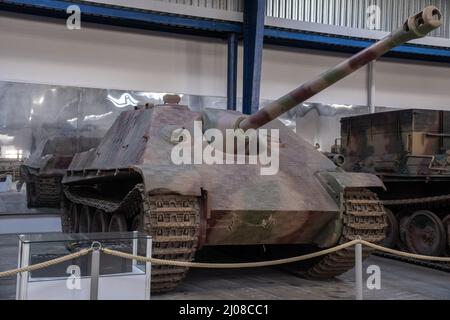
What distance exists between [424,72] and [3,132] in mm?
11807

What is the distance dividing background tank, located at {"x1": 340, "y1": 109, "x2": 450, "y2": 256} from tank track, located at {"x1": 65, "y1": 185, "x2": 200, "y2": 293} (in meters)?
5.06

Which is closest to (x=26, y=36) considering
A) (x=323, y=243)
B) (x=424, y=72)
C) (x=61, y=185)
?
(x=61, y=185)

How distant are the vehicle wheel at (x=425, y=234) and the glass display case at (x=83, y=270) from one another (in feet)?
20.3

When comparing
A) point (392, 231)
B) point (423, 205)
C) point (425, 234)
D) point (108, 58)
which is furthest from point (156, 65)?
point (425, 234)

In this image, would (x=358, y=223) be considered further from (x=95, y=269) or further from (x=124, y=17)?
(x=124, y=17)

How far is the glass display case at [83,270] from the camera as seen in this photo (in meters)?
4.70

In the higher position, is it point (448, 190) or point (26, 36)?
point (26, 36)

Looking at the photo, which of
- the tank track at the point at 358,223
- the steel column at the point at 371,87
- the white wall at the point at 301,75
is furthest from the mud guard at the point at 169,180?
the steel column at the point at 371,87

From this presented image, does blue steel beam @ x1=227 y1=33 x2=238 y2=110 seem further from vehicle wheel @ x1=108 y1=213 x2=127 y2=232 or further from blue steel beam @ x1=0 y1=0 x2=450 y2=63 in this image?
vehicle wheel @ x1=108 y1=213 x2=127 y2=232

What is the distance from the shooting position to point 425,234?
10.2 meters

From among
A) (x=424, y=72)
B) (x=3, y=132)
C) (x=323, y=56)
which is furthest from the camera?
(x=424, y=72)

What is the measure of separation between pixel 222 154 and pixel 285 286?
1.89 meters

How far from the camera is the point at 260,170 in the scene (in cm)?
741

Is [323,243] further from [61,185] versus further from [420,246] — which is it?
[61,185]
